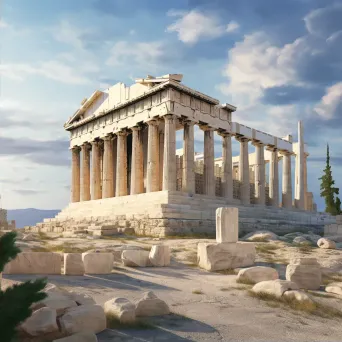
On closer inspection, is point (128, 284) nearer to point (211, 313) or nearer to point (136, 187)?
point (211, 313)

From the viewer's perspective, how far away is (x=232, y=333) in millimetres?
→ 6938

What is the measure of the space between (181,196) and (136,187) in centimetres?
448

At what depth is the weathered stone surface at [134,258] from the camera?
13.3 m

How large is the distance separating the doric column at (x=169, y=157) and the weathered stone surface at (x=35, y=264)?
51.4ft

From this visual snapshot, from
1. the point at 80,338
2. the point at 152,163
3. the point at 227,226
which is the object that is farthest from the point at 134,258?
the point at 152,163

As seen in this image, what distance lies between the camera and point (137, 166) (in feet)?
98.3

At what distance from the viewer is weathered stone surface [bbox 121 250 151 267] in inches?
523

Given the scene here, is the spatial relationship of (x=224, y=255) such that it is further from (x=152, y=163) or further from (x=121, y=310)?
(x=152, y=163)

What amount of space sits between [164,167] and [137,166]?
10.9 feet

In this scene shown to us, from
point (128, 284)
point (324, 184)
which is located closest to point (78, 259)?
point (128, 284)

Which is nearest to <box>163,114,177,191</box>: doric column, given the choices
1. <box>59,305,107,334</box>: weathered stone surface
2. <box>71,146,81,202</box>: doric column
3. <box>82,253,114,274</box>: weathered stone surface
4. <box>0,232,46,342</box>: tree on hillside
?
<box>71,146,81,202</box>: doric column

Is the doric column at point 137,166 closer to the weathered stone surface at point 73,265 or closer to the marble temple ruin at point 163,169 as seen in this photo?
the marble temple ruin at point 163,169

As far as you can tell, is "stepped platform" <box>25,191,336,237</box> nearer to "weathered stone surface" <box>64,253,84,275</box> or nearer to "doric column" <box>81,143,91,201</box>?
"doric column" <box>81,143,91,201</box>

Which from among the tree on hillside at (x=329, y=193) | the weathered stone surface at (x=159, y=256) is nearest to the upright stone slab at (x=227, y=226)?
the weathered stone surface at (x=159, y=256)
